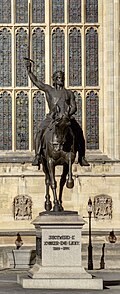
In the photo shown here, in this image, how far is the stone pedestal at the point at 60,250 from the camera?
19.0 meters

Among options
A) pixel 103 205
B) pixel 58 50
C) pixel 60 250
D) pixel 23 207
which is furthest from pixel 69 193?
pixel 60 250

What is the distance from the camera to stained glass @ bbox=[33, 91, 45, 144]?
36.0m

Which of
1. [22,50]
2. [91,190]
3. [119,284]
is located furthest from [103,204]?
[119,284]

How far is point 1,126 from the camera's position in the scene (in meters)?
36.0

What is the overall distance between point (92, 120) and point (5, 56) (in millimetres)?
3914

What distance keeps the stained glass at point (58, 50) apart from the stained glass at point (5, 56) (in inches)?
62.9

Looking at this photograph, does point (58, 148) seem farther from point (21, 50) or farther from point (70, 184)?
point (21, 50)

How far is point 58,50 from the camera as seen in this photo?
119 ft

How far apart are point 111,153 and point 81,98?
2.35m

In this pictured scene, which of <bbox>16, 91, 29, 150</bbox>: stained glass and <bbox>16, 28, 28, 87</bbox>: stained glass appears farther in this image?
<bbox>16, 28, 28, 87</bbox>: stained glass

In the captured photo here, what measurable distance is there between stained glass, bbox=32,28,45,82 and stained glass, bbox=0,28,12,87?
0.91 m

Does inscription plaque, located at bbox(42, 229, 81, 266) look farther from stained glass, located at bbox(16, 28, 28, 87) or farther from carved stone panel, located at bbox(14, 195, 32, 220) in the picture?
stained glass, located at bbox(16, 28, 28, 87)

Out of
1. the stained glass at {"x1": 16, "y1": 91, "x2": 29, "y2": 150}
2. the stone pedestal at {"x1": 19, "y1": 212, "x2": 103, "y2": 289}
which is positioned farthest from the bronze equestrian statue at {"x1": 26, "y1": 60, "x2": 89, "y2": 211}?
the stained glass at {"x1": 16, "y1": 91, "x2": 29, "y2": 150}

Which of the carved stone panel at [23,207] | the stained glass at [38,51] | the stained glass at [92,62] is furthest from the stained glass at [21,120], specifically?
the stained glass at [92,62]
